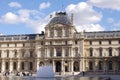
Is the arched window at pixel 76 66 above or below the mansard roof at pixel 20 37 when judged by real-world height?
below

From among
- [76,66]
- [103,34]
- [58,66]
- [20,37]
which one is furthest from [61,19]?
[76,66]

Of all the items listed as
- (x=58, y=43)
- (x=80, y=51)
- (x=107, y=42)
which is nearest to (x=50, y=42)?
(x=58, y=43)

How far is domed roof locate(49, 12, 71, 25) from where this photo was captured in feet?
317

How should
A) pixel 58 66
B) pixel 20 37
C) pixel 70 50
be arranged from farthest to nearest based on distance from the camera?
pixel 20 37
pixel 58 66
pixel 70 50

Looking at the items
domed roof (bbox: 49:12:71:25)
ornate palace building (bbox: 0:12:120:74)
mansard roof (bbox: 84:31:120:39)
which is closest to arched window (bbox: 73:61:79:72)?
ornate palace building (bbox: 0:12:120:74)

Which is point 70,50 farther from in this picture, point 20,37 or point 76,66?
point 20,37

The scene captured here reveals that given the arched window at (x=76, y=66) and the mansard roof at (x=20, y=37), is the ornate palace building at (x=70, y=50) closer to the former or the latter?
the arched window at (x=76, y=66)

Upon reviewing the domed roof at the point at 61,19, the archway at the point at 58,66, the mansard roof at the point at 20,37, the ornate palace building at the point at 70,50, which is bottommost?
the archway at the point at 58,66

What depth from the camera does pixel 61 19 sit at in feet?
320

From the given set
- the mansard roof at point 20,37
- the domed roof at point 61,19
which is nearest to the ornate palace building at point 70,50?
the domed roof at point 61,19

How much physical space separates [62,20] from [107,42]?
1461cm

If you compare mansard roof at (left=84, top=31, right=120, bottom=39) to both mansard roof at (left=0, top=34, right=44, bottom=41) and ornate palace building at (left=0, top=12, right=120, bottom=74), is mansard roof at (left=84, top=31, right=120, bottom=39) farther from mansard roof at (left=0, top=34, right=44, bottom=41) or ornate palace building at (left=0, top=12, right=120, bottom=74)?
mansard roof at (left=0, top=34, right=44, bottom=41)

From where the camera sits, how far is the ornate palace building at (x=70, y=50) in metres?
93.2

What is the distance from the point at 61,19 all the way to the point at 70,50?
33.2ft
